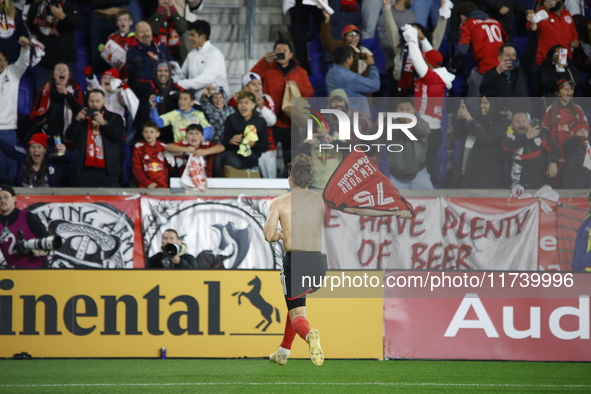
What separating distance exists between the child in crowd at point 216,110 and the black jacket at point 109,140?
1181 mm

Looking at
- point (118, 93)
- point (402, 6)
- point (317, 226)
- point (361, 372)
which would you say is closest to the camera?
point (317, 226)

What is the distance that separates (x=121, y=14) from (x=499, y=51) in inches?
215

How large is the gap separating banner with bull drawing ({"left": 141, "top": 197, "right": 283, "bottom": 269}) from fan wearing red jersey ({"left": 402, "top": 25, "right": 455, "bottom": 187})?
236 centimetres

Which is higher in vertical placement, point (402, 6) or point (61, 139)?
point (402, 6)

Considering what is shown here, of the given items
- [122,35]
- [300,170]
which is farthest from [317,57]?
[300,170]

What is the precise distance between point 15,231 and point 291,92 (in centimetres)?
408

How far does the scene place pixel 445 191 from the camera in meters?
9.62

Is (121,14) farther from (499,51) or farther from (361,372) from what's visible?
(361,372)

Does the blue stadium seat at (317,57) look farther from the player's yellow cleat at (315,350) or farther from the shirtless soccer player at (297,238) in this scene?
the player's yellow cleat at (315,350)

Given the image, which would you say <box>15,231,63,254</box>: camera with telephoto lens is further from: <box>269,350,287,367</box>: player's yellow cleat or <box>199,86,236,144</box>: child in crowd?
<box>269,350,287,367</box>: player's yellow cleat

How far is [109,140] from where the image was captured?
978 cm

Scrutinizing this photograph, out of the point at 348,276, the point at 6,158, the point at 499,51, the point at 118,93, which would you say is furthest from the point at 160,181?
the point at 499,51

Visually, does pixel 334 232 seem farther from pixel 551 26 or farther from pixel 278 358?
pixel 551 26

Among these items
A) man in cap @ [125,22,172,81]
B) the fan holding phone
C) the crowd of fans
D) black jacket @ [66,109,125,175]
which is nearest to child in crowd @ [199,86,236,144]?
the crowd of fans
